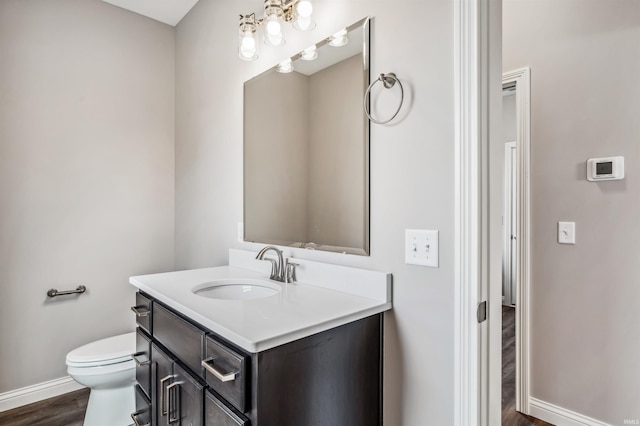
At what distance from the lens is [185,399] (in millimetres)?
1132

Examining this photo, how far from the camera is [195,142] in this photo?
2.41 m

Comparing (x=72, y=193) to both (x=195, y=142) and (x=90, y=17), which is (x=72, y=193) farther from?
(x=90, y=17)

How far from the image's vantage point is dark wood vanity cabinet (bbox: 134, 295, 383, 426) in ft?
2.84

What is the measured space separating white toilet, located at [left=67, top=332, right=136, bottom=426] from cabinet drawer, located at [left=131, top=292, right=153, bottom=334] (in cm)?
44

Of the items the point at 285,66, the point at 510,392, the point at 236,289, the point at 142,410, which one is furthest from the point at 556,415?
the point at 285,66

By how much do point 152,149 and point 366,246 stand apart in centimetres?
204

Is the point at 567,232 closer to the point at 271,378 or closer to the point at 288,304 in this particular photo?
the point at 288,304

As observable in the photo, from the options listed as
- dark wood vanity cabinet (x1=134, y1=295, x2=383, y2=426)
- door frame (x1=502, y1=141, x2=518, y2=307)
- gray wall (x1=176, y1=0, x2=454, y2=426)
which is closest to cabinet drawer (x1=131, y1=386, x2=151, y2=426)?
dark wood vanity cabinet (x1=134, y1=295, x2=383, y2=426)

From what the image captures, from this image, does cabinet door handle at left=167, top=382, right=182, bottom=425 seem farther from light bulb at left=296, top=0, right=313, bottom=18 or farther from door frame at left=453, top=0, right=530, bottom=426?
light bulb at left=296, top=0, right=313, bottom=18

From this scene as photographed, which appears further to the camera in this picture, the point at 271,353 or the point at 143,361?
the point at 143,361

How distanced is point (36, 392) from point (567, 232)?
3.26 metres

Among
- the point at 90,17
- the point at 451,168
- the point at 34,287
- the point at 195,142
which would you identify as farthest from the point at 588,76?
the point at 34,287

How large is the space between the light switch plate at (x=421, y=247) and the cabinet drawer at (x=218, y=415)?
0.66 metres

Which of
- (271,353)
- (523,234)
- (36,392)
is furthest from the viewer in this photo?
(36,392)
